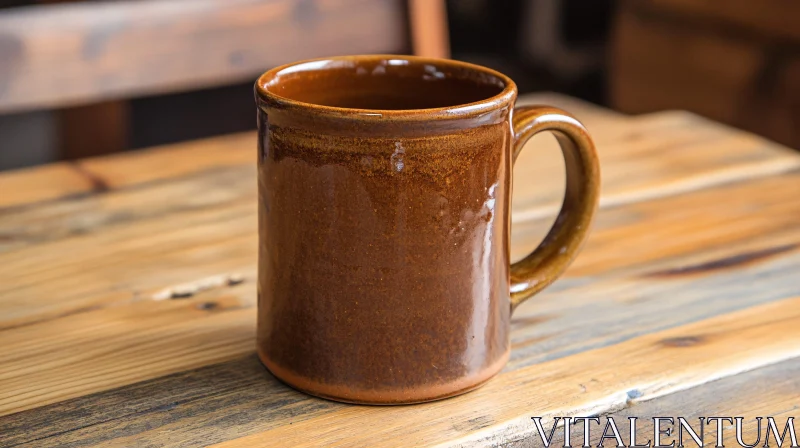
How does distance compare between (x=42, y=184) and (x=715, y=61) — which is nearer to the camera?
(x=42, y=184)

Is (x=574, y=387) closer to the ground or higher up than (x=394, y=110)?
closer to the ground

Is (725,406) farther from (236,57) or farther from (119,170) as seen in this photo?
(236,57)

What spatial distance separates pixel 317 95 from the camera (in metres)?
0.49

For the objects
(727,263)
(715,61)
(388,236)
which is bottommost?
(715,61)

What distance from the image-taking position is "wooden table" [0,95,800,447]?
1.46 ft

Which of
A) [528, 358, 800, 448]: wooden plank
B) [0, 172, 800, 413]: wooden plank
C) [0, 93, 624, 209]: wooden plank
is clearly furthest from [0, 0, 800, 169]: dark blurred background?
[528, 358, 800, 448]: wooden plank

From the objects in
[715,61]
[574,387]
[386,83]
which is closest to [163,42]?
[386,83]

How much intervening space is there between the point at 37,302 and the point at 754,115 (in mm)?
1444

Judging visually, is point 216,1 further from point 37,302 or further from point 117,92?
point 37,302

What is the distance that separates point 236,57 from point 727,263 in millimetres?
577

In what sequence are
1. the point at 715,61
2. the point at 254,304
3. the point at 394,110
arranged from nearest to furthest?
the point at 394,110, the point at 254,304, the point at 715,61

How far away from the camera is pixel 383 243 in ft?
1.37

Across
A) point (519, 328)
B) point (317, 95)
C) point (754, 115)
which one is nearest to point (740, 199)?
point (519, 328)

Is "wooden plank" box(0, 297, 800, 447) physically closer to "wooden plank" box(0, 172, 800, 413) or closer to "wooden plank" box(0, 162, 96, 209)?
"wooden plank" box(0, 172, 800, 413)
